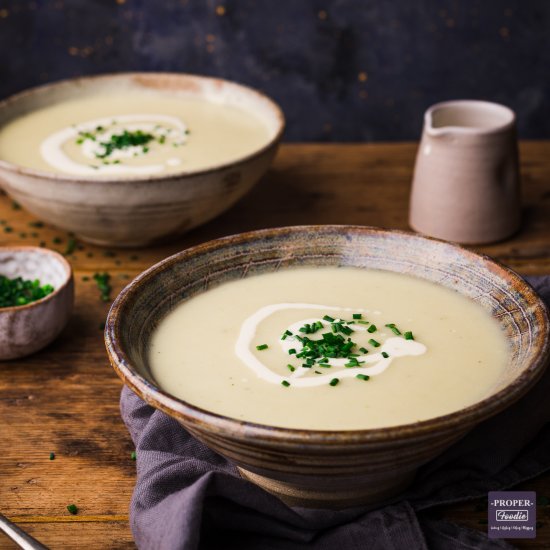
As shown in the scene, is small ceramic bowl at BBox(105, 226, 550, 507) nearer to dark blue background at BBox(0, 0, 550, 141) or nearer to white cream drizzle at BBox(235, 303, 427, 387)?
white cream drizzle at BBox(235, 303, 427, 387)

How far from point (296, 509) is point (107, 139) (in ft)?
4.10

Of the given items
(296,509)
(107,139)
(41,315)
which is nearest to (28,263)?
(41,315)

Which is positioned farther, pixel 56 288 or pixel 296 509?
pixel 56 288

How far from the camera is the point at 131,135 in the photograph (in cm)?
227

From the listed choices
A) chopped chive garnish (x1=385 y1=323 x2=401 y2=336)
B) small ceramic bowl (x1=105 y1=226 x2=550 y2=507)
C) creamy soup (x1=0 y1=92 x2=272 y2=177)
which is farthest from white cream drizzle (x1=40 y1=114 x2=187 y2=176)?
chopped chive garnish (x1=385 y1=323 x2=401 y2=336)

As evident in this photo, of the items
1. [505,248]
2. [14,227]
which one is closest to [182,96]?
[14,227]

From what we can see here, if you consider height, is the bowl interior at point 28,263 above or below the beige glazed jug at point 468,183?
below

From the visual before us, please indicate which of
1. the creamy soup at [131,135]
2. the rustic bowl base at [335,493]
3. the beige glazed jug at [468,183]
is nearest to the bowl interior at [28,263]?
the creamy soup at [131,135]

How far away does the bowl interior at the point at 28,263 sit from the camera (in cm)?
191

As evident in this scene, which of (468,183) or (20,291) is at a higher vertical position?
(468,183)

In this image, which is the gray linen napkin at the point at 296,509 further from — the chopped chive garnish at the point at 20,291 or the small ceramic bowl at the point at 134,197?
the small ceramic bowl at the point at 134,197

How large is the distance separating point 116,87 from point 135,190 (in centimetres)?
72

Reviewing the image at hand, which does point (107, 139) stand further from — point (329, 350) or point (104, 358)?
point (329, 350)

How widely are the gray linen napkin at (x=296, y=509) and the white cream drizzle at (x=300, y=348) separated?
6.4 inches
